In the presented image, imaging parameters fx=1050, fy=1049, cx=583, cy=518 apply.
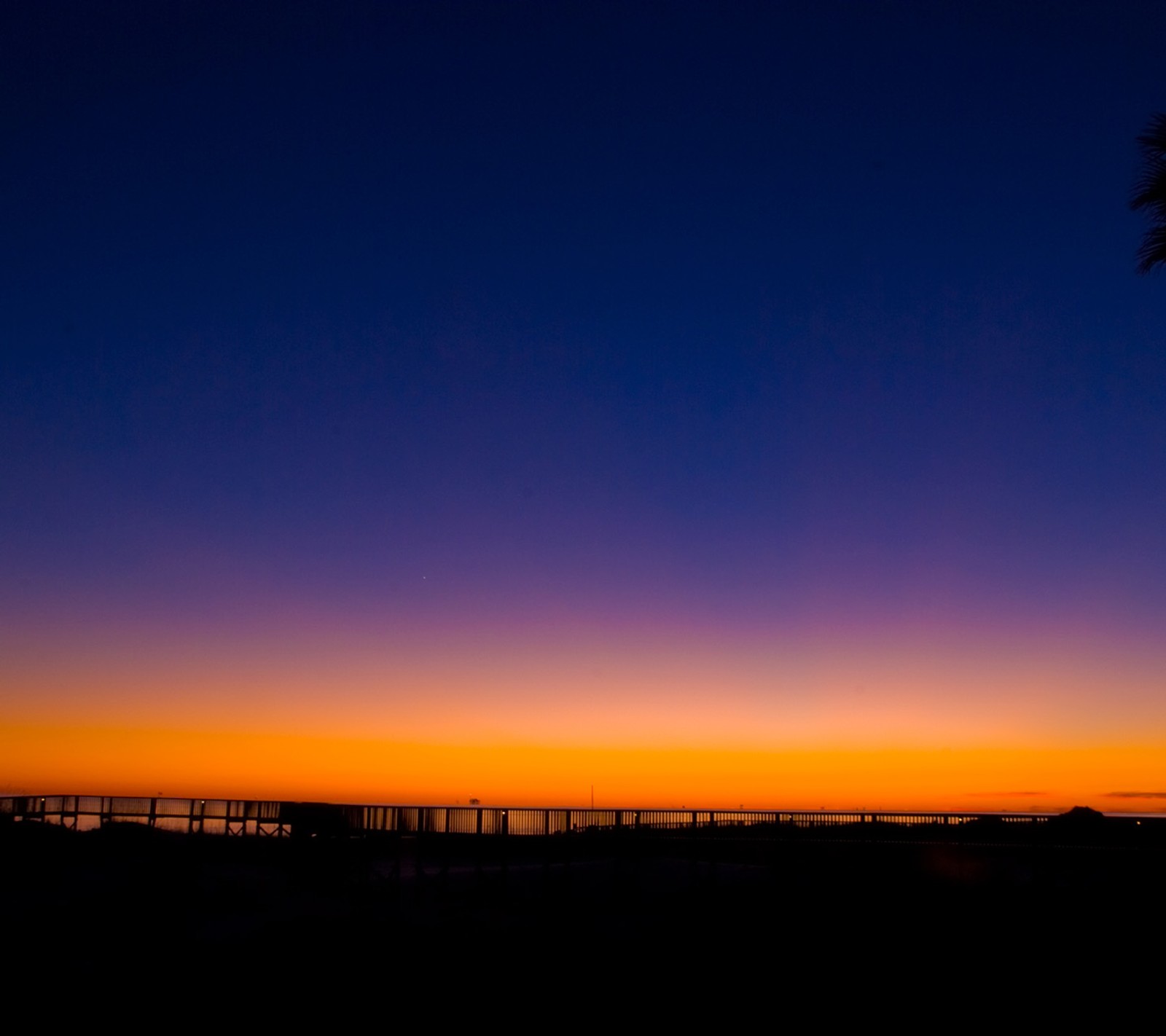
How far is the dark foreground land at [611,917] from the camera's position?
20297mm

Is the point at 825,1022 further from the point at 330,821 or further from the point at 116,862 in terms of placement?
the point at 116,862

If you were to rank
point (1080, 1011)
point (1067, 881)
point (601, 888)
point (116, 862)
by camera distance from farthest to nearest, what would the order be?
point (116, 862) → point (601, 888) → point (1067, 881) → point (1080, 1011)

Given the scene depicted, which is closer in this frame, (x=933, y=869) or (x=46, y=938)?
(x=46, y=938)

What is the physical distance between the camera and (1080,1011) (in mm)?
17750

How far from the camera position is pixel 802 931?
74.2ft

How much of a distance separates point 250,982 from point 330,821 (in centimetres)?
1255

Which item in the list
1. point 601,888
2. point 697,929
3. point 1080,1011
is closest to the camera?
point 1080,1011

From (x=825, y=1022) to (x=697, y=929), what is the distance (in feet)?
18.0

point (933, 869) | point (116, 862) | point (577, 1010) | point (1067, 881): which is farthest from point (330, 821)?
point (1067, 881)

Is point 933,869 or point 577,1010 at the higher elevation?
point 933,869

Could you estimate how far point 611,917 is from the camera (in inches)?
1019

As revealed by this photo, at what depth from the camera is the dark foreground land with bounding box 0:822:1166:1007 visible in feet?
66.6

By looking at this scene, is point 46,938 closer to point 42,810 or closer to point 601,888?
point 601,888

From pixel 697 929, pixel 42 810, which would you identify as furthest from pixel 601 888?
pixel 42 810
